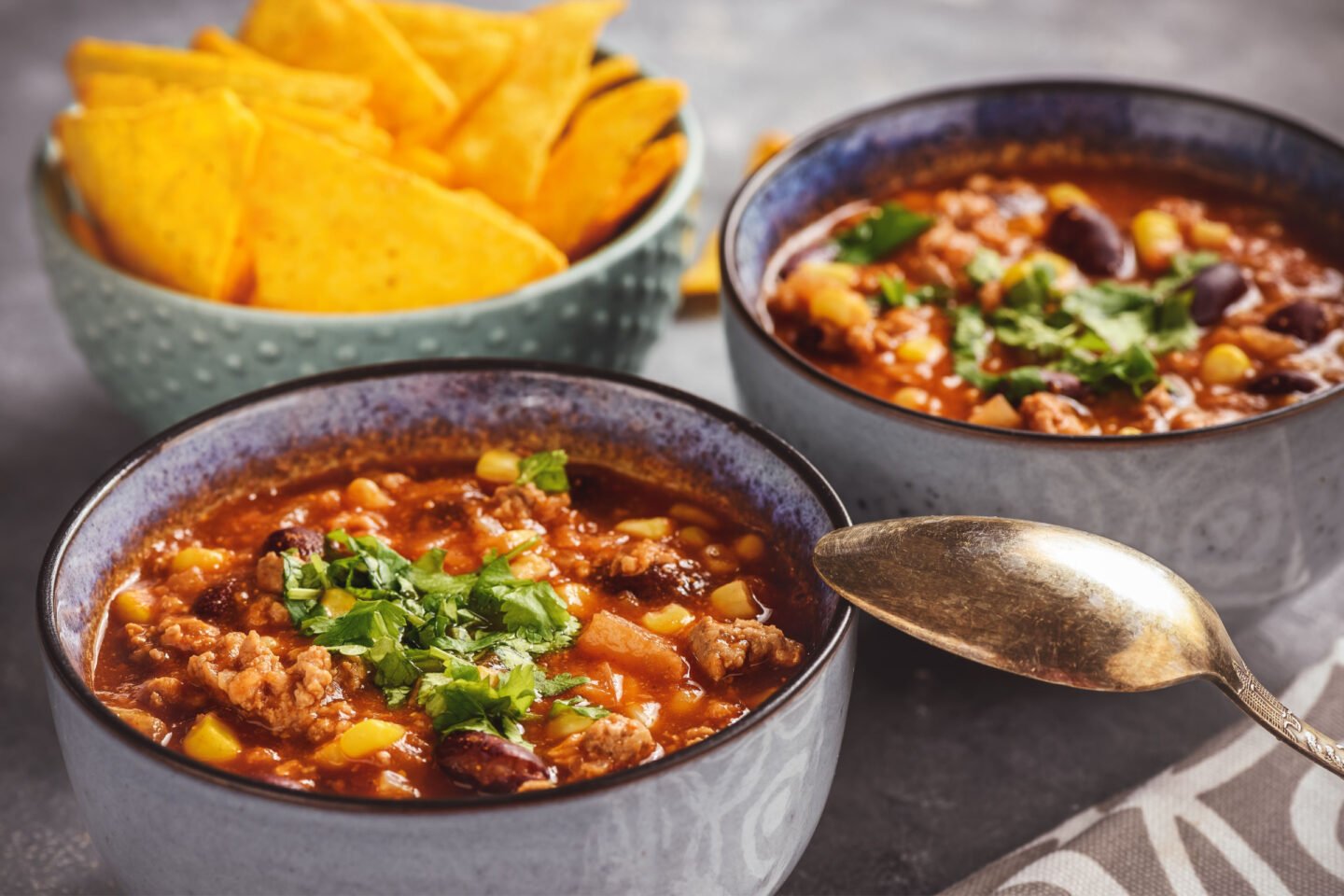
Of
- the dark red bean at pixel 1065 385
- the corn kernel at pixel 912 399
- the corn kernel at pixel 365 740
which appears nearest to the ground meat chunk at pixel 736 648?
the corn kernel at pixel 365 740

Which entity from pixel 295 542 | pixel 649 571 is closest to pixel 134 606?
pixel 295 542

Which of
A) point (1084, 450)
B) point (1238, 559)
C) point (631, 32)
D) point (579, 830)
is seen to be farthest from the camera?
point (631, 32)

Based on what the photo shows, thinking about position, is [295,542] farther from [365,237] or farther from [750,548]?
[365,237]

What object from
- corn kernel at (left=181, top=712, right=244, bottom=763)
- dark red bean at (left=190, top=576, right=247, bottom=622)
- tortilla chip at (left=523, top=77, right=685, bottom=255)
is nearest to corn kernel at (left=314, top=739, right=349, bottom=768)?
corn kernel at (left=181, top=712, right=244, bottom=763)

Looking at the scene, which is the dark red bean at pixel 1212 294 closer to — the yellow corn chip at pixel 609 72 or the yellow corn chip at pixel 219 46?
the yellow corn chip at pixel 609 72

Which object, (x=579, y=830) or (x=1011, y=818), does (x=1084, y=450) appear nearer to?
(x=1011, y=818)

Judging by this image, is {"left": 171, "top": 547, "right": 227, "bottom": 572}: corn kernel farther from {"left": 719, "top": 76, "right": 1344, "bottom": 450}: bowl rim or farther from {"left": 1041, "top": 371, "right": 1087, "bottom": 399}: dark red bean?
{"left": 1041, "top": 371, "right": 1087, "bottom": 399}: dark red bean

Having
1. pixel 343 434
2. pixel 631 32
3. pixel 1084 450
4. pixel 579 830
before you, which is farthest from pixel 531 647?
pixel 631 32
